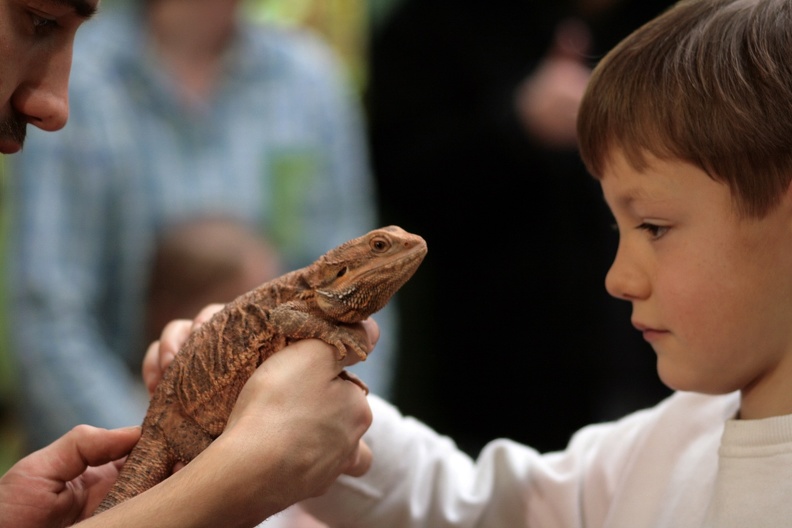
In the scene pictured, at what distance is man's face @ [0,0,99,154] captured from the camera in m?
1.54

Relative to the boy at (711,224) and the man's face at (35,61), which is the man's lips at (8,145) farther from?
the boy at (711,224)

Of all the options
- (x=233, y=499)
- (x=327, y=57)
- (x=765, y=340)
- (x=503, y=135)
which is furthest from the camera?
(x=327, y=57)

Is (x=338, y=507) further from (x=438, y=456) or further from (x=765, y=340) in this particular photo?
(x=765, y=340)

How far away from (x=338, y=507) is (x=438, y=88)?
77.1 inches

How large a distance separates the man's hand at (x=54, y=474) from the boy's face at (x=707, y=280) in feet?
3.25

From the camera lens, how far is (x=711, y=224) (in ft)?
5.30

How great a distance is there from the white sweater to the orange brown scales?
0.38 meters

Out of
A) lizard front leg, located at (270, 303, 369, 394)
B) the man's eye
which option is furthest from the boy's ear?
the man's eye

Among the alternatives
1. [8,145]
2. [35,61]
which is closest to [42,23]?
[35,61]

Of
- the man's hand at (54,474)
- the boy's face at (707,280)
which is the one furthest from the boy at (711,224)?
the man's hand at (54,474)

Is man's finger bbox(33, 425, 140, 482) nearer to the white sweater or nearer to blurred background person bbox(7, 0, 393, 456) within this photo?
the white sweater

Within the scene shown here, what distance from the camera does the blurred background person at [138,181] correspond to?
10.1ft

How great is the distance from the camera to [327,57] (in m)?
3.98

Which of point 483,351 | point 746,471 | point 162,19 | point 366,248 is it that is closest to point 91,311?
point 162,19
